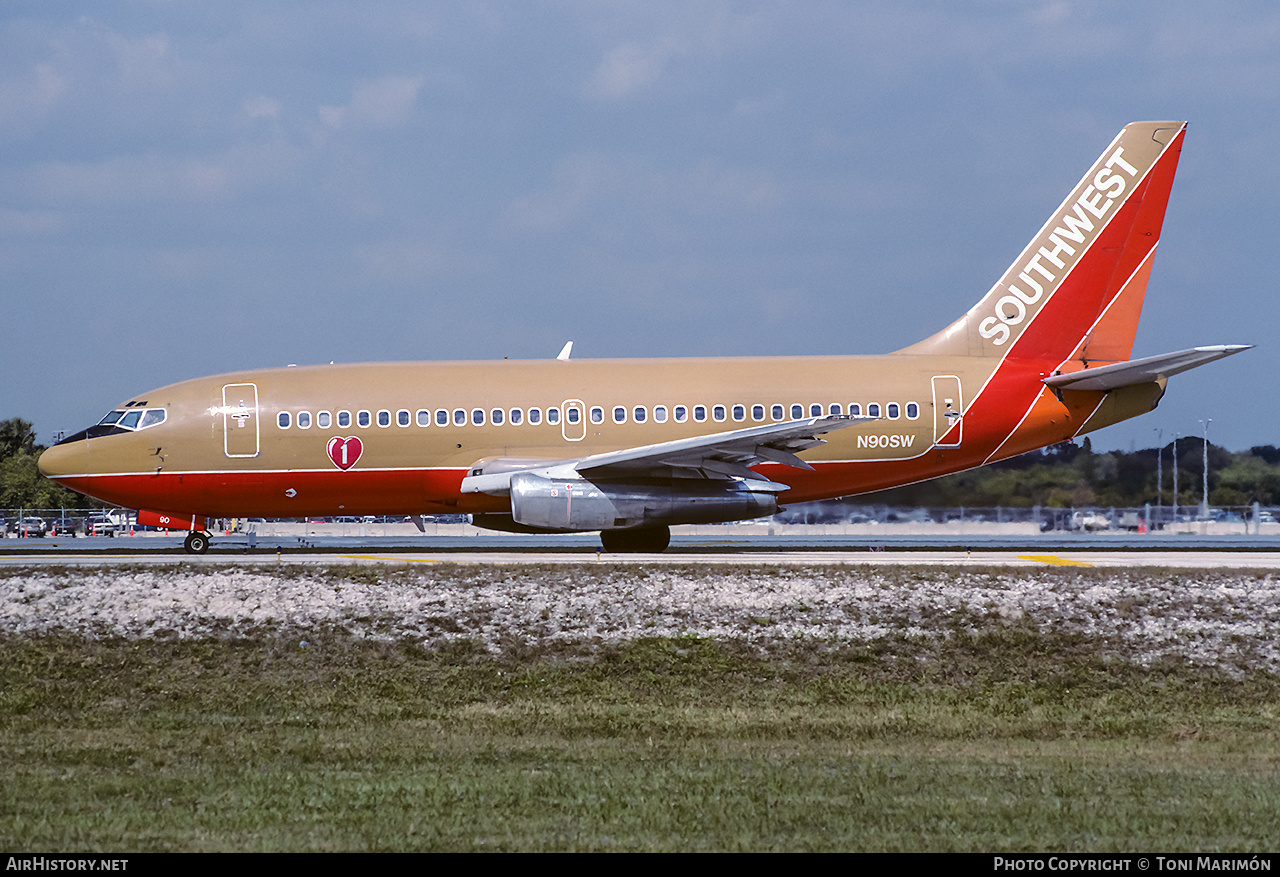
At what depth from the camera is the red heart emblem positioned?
25.6m

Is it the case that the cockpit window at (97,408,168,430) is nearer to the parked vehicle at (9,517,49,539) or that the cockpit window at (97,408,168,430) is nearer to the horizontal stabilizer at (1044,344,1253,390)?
the horizontal stabilizer at (1044,344,1253,390)

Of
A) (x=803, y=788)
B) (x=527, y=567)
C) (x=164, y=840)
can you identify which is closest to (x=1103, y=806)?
(x=803, y=788)

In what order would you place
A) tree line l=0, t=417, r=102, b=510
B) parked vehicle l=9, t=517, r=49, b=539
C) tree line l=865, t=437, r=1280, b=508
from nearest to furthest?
tree line l=865, t=437, r=1280, b=508 < parked vehicle l=9, t=517, r=49, b=539 < tree line l=0, t=417, r=102, b=510

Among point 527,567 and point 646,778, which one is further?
point 527,567

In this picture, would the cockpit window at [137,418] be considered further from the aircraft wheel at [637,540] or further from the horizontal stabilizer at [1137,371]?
the horizontal stabilizer at [1137,371]

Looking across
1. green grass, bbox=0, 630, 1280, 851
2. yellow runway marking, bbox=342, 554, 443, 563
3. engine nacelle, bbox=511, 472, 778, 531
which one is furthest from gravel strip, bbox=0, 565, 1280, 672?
engine nacelle, bbox=511, 472, 778, 531

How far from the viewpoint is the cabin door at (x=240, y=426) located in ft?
84.7

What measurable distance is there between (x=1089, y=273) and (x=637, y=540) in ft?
36.1

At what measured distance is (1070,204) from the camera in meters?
27.2

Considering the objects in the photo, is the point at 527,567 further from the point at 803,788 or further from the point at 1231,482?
the point at 1231,482

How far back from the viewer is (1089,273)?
26969 millimetres

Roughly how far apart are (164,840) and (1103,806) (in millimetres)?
6452

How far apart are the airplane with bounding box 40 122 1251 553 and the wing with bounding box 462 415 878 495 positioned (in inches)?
3.3
